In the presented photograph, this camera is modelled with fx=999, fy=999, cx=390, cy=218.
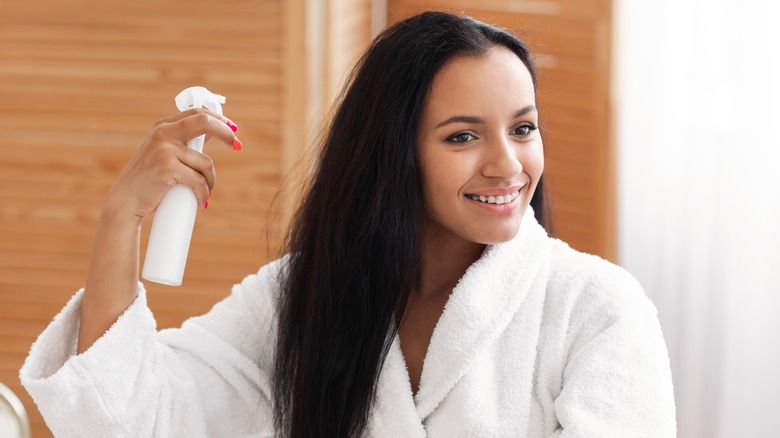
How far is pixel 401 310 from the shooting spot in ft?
4.59

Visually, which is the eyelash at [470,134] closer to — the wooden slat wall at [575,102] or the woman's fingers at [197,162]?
the woman's fingers at [197,162]

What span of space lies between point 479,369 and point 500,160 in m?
0.27

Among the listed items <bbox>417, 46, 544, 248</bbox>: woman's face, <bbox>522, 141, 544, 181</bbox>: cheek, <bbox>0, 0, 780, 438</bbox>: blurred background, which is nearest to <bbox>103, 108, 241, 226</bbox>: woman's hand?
<bbox>417, 46, 544, 248</bbox>: woman's face

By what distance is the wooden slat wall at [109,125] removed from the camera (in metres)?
2.05

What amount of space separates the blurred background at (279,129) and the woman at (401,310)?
589 mm

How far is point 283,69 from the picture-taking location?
6.69 ft

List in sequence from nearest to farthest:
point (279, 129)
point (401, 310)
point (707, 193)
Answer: point (401, 310) < point (707, 193) < point (279, 129)

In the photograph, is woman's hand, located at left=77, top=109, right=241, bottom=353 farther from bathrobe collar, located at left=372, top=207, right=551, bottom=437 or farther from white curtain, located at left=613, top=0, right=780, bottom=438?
white curtain, located at left=613, top=0, right=780, bottom=438

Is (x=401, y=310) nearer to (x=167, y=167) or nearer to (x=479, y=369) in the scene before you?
(x=479, y=369)

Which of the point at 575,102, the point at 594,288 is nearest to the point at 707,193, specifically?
the point at 575,102

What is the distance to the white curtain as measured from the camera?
5.58ft

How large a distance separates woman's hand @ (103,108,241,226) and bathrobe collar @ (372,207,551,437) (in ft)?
1.16

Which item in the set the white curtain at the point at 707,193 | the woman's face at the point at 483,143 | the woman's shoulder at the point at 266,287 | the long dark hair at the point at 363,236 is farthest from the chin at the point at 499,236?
the white curtain at the point at 707,193

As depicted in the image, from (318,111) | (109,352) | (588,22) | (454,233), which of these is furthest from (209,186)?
(588,22)
